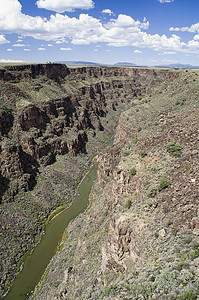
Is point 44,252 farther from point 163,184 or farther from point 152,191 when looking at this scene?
point 163,184

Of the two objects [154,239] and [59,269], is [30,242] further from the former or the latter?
[154,239]

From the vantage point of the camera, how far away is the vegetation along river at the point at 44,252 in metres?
43.1

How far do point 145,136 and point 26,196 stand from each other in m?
44.1

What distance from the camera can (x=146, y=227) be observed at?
83.0ft

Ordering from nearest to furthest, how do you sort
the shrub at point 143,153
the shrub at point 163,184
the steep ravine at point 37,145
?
the shrub at point 163,184, the shrub at point 143,153, the steep ravine at point 37,145

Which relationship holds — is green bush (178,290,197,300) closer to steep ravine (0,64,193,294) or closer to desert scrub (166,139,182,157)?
desert scrub (166,139,182,157)

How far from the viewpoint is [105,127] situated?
474ft

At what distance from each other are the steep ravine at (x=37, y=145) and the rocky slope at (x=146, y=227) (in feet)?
42.4

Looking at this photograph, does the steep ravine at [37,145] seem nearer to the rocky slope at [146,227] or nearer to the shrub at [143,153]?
the rocky slope at [146,227]

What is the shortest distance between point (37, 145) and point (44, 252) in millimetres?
42440

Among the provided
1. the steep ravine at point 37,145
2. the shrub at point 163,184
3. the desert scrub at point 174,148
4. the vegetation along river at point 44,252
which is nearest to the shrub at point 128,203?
the shrub at point 163,184

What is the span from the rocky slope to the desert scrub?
6.2 inches

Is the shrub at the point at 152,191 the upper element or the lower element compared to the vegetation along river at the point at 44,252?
upper

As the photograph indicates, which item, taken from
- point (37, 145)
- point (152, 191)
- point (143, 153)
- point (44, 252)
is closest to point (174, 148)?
point (143, 153)
